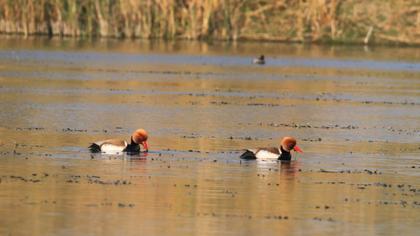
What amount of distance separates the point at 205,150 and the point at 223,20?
157 ft

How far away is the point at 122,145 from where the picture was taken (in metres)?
25.1

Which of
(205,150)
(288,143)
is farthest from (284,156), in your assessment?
(205,150)

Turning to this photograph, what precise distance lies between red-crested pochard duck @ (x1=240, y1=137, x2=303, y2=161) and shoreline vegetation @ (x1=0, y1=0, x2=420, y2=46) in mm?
44464

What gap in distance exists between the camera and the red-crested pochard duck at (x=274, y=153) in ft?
81.1

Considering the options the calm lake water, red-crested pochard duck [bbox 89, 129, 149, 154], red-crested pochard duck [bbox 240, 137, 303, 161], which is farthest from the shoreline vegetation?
red-crested pochard duck [bbox 240, 137, 303, 161]

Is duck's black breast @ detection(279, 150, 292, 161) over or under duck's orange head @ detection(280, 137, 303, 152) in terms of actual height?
under

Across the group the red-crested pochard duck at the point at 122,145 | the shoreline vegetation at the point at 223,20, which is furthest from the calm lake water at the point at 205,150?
the shoreline vegetation at the point at 223,20

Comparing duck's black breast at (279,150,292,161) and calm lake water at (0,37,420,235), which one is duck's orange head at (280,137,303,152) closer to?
duck's black breast at (279,150,292,161)

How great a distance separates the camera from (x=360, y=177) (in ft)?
75.9

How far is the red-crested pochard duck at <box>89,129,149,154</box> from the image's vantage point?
985 inches

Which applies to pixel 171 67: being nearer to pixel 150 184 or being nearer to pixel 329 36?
pixel 329 36

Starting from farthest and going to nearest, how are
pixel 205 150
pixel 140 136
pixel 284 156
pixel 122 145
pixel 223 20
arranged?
pixel 223 20, pixel 205 150, pixel 140 136, pixel 122 145, pixel 284 156

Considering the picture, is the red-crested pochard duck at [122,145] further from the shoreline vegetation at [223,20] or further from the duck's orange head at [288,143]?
the shoreline vegetation at [223,20]

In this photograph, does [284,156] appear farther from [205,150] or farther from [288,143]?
[205,150]
